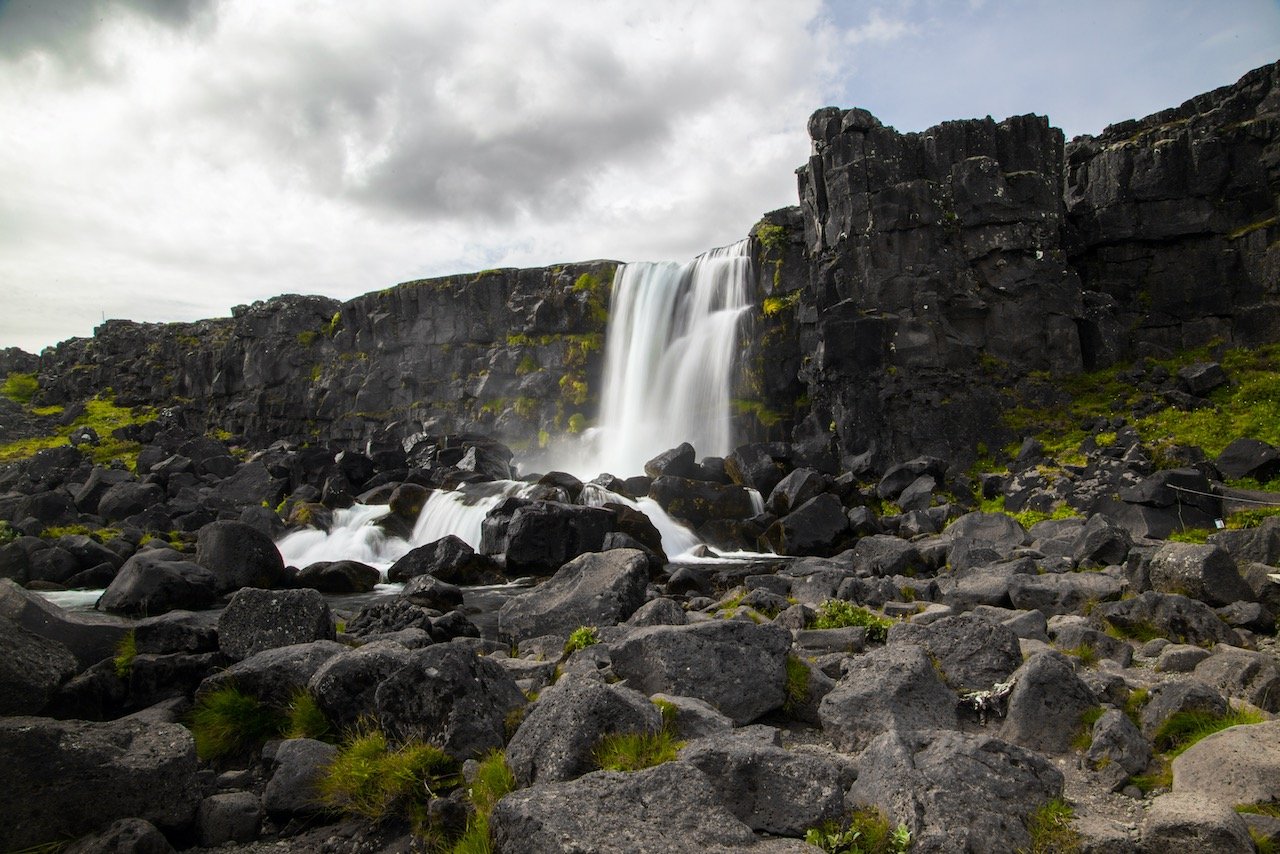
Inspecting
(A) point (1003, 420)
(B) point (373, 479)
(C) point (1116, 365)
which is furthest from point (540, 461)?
(C) point (1116, 365)

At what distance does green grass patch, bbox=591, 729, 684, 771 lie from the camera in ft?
19.6

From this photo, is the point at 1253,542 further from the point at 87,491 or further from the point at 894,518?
the point at 87,491

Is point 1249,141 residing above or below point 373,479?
above

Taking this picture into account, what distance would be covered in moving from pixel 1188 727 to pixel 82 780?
921cm

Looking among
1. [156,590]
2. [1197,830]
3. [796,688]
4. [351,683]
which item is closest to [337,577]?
[156,590]

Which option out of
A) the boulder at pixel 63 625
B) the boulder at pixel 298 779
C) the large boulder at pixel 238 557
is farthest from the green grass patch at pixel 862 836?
the large boulder at pixel 238 557

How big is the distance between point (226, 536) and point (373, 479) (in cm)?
2042

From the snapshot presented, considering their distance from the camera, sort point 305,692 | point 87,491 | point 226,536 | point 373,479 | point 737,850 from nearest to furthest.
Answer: point 737,850 → point 305,692 → point 226,536 → point 87,491 → point 373,479

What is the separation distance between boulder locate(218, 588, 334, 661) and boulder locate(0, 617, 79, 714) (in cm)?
215

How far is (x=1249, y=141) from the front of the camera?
109ft

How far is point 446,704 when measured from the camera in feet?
23.5

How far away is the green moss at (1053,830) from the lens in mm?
5047

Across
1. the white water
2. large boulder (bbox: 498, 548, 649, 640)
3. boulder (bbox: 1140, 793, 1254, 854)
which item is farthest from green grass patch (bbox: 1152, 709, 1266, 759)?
the white water

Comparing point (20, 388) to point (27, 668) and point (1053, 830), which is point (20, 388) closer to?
point (27, 668)
